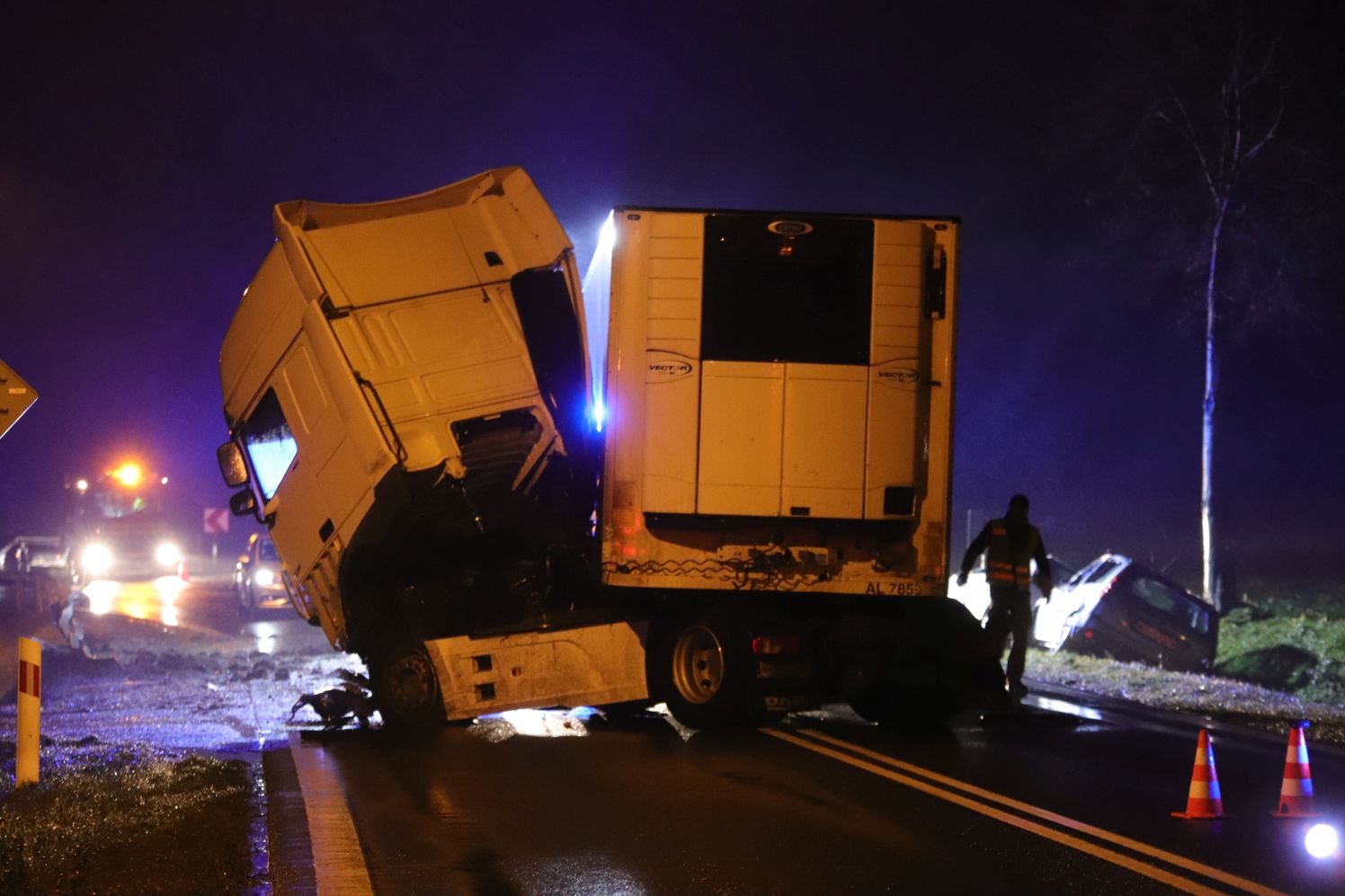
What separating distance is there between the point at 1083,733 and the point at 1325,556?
99.6ft

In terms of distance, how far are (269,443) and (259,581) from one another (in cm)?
1493

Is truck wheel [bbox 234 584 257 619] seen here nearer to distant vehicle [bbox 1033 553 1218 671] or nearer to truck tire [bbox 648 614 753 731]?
distant vehicle [bbox 1033 553 1218 671]

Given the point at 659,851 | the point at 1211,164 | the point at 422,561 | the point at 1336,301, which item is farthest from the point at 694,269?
the point at 1336,301

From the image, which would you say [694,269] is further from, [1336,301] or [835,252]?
[1336,301]

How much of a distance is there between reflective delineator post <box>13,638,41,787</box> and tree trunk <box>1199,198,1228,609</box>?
1891 cm

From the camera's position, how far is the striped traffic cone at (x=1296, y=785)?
7.49 meters

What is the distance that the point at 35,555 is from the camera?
104 feet

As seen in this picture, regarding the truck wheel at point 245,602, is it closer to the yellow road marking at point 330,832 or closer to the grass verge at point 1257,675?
the grass verge at point 1257,675

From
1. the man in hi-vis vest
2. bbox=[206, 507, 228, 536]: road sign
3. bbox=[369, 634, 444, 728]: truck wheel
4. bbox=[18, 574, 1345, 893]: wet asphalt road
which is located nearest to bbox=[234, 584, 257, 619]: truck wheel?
bbox=[206, 507, 228, 536]: road sign

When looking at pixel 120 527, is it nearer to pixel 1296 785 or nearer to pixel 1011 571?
pixel 1011 571

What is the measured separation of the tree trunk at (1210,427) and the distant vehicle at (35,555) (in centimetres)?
1841

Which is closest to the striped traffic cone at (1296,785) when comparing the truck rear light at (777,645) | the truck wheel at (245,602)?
the truck rear light at (777,645)

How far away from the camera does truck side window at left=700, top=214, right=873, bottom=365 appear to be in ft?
34.1

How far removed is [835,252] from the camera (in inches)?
413
